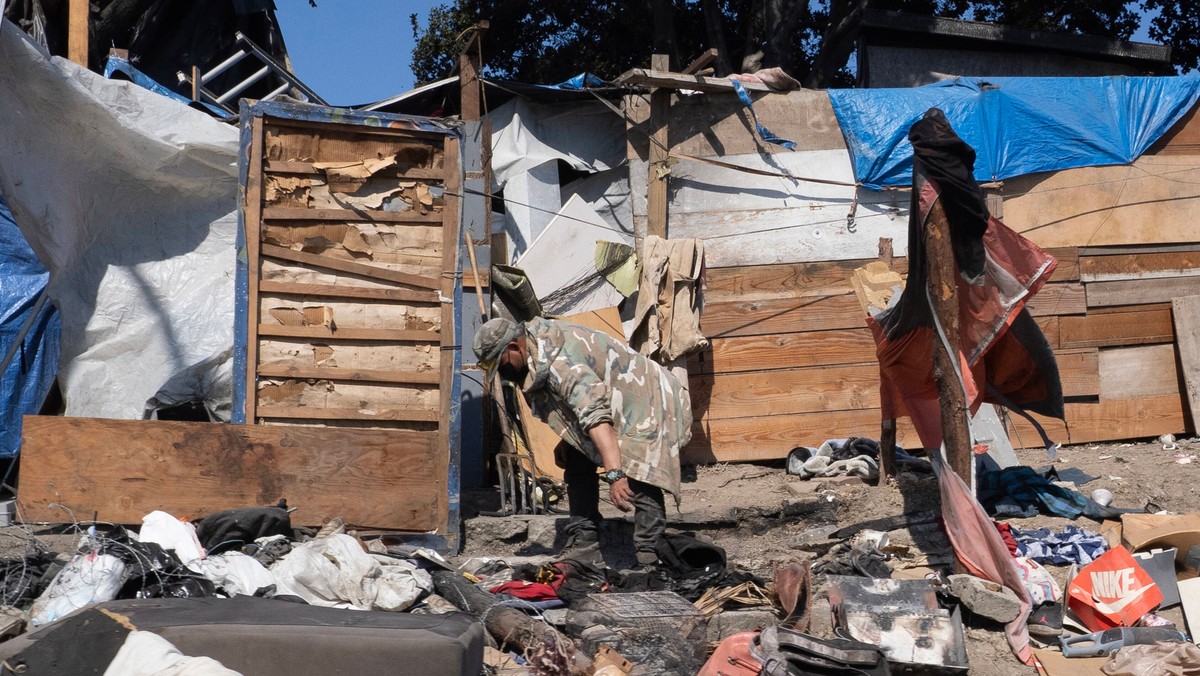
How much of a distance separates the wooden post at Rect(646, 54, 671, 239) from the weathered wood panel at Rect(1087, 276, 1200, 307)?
371cm

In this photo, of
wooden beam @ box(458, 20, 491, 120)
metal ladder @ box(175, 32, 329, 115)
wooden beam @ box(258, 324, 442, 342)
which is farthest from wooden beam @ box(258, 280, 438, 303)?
metal ladder @ box(175, 32, 329, 115)

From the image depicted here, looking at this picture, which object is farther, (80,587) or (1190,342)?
(1190,342)

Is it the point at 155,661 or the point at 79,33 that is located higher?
the point at 79,33

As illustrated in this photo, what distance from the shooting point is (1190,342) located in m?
8.74

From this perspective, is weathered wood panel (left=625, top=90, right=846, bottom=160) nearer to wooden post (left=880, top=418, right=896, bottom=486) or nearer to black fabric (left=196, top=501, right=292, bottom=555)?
wooden post (left=880, top=418, right=896, bottom=486)

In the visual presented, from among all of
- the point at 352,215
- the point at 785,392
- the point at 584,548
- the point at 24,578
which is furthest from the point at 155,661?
the point at 785,392

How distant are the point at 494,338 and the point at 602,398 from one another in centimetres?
64

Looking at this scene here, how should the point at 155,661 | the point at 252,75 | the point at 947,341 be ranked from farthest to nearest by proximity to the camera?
the point at 252,75
the point at 947,341
the point at 155,661

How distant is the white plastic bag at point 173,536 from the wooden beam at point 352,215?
1.84 m

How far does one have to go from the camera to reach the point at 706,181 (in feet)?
28.4

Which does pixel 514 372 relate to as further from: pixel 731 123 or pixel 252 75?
pixel 252 75

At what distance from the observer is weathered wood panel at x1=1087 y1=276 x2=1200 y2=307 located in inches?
345

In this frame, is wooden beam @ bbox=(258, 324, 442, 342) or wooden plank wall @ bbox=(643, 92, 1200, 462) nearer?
wooden beam @ bbox=(258, 324, 442, 342)

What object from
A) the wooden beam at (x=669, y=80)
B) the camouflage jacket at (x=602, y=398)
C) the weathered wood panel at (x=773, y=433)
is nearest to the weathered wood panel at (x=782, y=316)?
the weathered wood panel at (x=773, y=433)
